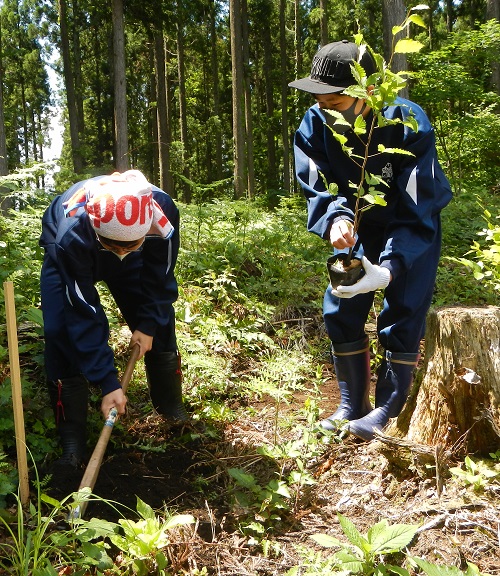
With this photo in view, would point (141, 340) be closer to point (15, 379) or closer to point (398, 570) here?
point (15, 379)

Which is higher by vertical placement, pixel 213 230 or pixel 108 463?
pixel 213 230

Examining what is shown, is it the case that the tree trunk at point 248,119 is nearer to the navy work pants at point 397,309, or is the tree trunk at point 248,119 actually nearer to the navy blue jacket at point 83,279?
the navy work pants at point 397,309

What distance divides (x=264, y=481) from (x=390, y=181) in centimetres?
169

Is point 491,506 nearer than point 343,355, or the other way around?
point 491,506

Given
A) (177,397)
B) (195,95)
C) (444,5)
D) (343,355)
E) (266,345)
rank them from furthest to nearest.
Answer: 1. (195,95)
2. (444,5)
3. (266,345)
4. (177,397)
5. (343,355)

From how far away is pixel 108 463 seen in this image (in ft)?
9.92

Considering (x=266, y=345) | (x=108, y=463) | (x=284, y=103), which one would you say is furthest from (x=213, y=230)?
(x=284, y=103)

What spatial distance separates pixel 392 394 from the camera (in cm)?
313

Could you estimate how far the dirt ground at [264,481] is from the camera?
7.14 feet

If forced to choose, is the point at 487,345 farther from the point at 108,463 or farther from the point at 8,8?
the point at 8,8

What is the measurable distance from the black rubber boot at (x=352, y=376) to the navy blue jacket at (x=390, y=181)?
59cm

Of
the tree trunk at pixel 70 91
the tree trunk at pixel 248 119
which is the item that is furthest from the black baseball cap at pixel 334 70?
the tree trunk at pixel 70 91

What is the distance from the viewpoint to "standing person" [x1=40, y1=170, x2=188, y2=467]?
2.66 m

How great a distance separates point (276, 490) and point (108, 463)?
3.23 feet
